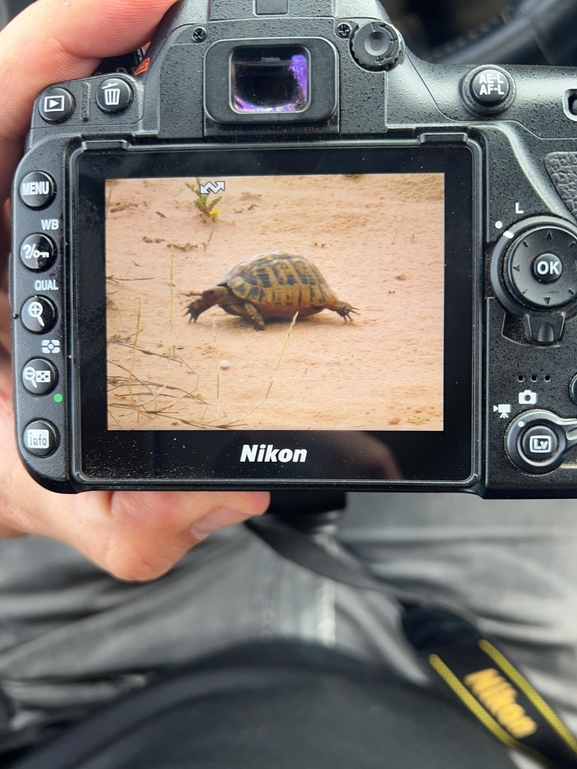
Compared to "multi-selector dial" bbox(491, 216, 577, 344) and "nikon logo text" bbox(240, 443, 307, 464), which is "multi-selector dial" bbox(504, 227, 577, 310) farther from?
"nikon logo text" bbox(240, 443, 307, 464)

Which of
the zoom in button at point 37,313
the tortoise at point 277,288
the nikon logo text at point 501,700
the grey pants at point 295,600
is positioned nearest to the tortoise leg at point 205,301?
the tortoise at point 277,288

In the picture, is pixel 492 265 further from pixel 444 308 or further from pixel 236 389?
pixel 236 389

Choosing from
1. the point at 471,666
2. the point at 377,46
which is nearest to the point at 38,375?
the point at 377,46

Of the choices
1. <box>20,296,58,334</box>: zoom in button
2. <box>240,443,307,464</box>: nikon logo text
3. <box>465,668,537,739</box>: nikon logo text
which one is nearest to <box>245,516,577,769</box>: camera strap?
<box>465,668,537,739</box>: nikon logo text

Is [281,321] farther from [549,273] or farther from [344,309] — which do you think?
[549,273]

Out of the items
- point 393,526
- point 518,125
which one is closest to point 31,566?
point 393,526

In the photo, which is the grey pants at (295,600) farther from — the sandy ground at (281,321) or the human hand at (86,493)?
the sandy ground at (281,321)
